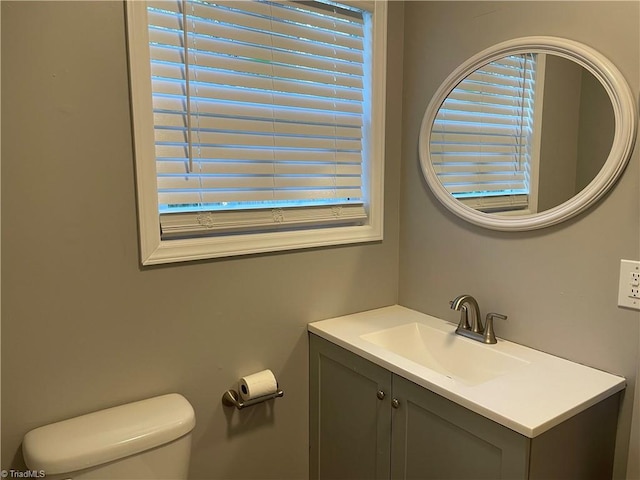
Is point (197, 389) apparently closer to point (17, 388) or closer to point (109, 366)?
point (109, 366)

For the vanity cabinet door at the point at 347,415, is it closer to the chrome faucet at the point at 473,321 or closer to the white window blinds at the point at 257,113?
the chrome faucet at the point at 473,321

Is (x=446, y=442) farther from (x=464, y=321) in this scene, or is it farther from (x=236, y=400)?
(x=236, y=400)

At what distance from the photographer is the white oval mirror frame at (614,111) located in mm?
1249

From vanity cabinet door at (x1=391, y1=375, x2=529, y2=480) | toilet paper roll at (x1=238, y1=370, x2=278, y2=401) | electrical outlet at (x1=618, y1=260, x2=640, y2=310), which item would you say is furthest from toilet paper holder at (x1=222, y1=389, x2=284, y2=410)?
electrical outlet at (x1=618, y1=260, x2=640, y2=310)

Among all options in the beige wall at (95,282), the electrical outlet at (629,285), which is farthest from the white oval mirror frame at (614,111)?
the beige wall at (95,282)

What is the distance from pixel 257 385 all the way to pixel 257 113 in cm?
94

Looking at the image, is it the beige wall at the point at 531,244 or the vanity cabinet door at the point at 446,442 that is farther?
the beige wall at the point at 531,244

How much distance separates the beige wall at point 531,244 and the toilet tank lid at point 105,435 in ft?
3.51

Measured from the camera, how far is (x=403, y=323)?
1.80m

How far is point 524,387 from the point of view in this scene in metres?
1.25

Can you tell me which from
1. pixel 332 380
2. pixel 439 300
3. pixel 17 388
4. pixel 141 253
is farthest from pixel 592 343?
pixel 17 388

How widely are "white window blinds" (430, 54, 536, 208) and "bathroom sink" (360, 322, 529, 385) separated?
0.51 metres

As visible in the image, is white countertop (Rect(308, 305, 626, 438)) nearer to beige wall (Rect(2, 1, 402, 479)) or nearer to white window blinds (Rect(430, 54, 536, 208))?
beige wall (Rect(2, 1, 402, 479))

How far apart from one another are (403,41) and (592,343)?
1.32m
